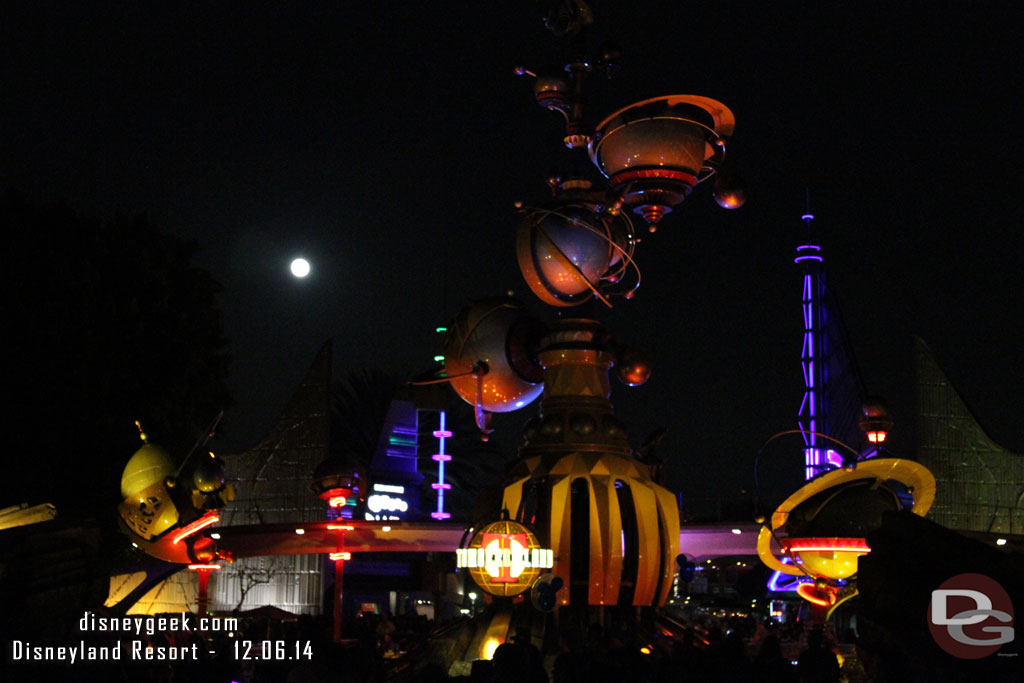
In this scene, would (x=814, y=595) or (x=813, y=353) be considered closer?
(x=814, y=595)

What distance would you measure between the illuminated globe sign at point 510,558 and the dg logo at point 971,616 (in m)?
7.56

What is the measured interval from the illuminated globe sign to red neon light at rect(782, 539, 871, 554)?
16.7 feet

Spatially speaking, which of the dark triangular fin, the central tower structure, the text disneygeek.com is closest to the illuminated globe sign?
the central tower structure

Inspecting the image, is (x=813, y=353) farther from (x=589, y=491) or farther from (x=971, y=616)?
(x=971, y=616)

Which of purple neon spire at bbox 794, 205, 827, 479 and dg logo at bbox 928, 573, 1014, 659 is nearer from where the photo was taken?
dg logo at bbox 928, 573, 1014, 659

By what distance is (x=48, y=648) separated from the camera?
9.98 metres

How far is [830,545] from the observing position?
746 inches

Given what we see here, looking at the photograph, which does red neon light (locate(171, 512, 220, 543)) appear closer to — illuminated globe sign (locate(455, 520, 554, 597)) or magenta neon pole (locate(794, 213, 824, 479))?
illuminated globe sign (locate(455, 520, 554, 597))

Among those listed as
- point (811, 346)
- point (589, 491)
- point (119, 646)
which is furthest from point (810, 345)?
point (119, 646)

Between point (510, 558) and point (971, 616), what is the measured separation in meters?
7.85

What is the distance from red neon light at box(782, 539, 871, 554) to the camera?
18.8m

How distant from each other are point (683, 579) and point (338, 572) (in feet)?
21.5

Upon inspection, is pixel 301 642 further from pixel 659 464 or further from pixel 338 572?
pixel 338 572

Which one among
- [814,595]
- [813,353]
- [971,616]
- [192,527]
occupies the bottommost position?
[814,595]
